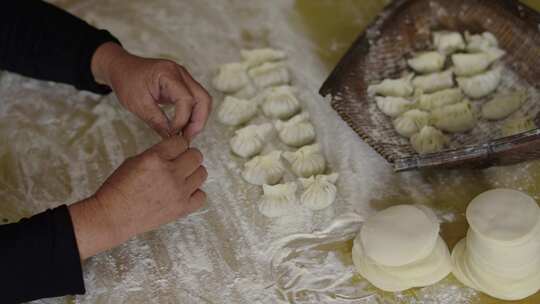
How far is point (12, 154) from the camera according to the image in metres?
1.67

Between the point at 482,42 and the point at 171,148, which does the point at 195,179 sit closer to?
the point at 171,148

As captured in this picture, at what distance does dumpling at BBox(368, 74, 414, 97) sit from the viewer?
165 centimetres

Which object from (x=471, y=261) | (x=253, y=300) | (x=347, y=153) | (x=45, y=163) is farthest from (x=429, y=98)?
(x=45, y=163)

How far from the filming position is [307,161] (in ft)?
5.11

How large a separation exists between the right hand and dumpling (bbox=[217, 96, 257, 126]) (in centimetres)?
41

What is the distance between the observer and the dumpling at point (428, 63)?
1712mm

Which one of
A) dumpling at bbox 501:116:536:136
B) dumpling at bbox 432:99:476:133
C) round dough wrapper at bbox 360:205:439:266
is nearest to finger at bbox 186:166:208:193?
round dough wrapper at bbox 360:205:439:266

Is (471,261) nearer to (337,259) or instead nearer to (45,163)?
(337,259)

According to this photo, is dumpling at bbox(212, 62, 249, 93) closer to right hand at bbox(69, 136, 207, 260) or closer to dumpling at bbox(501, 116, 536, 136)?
right hand at bbox(69, 136, 207, 260)

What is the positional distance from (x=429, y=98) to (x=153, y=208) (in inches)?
29.7

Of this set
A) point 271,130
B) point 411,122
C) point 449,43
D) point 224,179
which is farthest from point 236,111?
point 449,43

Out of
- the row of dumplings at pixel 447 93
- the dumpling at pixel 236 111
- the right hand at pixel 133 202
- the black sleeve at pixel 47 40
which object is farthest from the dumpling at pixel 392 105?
the black sleeve at pixel 47 40

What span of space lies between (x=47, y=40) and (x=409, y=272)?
40.8 inches

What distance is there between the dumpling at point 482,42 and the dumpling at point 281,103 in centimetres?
48
